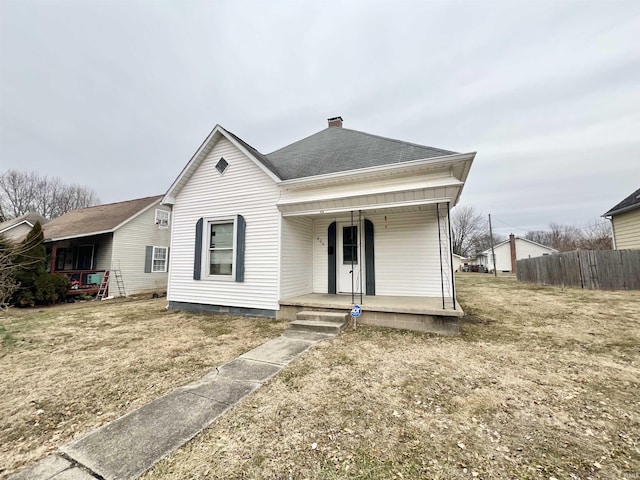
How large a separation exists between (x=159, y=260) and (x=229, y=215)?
34.4 ft

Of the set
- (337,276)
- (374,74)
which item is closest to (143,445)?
(337,276)

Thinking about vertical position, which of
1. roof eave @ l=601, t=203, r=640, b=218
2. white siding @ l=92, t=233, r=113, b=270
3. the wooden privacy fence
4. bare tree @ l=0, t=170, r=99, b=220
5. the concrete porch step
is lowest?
the concrete porch step

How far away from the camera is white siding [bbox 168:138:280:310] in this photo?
683 centimetres

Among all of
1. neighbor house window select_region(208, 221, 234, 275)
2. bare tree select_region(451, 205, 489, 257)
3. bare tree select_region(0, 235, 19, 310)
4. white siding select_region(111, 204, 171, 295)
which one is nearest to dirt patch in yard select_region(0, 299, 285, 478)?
bare tree select_region(0, 235, 19, 310)

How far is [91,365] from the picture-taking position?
380cm

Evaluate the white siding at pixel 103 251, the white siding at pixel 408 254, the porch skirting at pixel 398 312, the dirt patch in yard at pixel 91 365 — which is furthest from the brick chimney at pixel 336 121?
the white siding at pixel 103 251

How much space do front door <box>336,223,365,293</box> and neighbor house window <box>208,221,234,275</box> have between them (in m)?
3.22

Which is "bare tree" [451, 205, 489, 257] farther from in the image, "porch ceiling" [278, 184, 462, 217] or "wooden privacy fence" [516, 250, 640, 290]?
"porch ceiling" [278, 184, 462, 217]

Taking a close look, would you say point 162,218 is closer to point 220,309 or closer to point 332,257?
point 220,309

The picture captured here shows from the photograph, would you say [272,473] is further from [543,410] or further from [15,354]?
[15,354]

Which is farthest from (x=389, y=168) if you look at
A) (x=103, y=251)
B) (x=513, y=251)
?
(x=513, y=251)

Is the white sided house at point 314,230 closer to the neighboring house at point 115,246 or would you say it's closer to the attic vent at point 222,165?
the attic vent at point 222,165

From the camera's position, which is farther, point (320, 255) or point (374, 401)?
point (320, 255)

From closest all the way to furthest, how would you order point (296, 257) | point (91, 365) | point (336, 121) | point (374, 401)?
point (374, 401) → point (91, 365) → point (296, 257) → point (336, 121)
